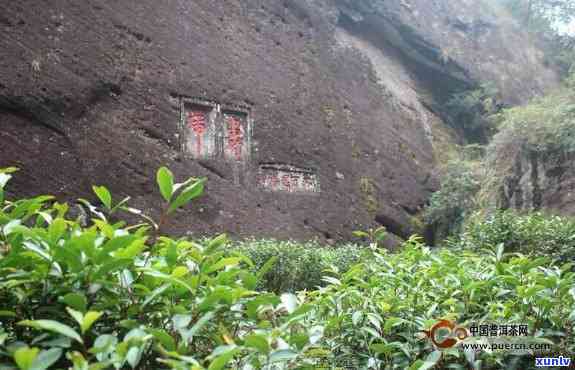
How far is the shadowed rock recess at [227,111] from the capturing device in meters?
4.87

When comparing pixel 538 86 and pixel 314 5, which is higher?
pixel 314 5

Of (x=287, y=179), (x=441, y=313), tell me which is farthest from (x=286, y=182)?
(x=441, y=313)

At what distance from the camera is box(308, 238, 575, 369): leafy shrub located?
1.20m

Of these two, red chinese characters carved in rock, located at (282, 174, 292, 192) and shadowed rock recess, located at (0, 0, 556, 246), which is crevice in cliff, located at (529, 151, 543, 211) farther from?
red chinese characters carved in rock, located at (282, 174, 292, 192)

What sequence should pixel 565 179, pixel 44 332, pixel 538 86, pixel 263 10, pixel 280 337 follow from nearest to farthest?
pixel 44 332
pixel 280 337
pixel 565 179
pixel 263 10
pixel 538 86

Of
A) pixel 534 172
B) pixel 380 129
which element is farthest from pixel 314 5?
pixel 534 172

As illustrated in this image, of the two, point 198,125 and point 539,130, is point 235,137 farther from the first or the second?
point 539,130

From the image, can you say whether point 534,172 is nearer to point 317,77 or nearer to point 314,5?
point 317,77

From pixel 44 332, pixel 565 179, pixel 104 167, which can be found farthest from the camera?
pixel 565 179

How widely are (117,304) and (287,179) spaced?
5.76 meters

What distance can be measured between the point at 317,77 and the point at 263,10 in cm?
139

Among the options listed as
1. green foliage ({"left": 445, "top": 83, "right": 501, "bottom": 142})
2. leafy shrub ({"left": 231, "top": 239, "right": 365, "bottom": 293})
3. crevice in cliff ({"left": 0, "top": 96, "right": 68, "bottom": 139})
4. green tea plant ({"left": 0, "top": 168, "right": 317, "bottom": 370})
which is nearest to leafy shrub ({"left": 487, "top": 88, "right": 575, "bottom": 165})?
leafy shrub ({"left": 231, "top": 239, "right": 365, "bottom": 293})

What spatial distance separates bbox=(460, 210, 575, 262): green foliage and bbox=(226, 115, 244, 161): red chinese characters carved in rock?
3060 millimetres

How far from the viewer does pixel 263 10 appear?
24.5 ft
